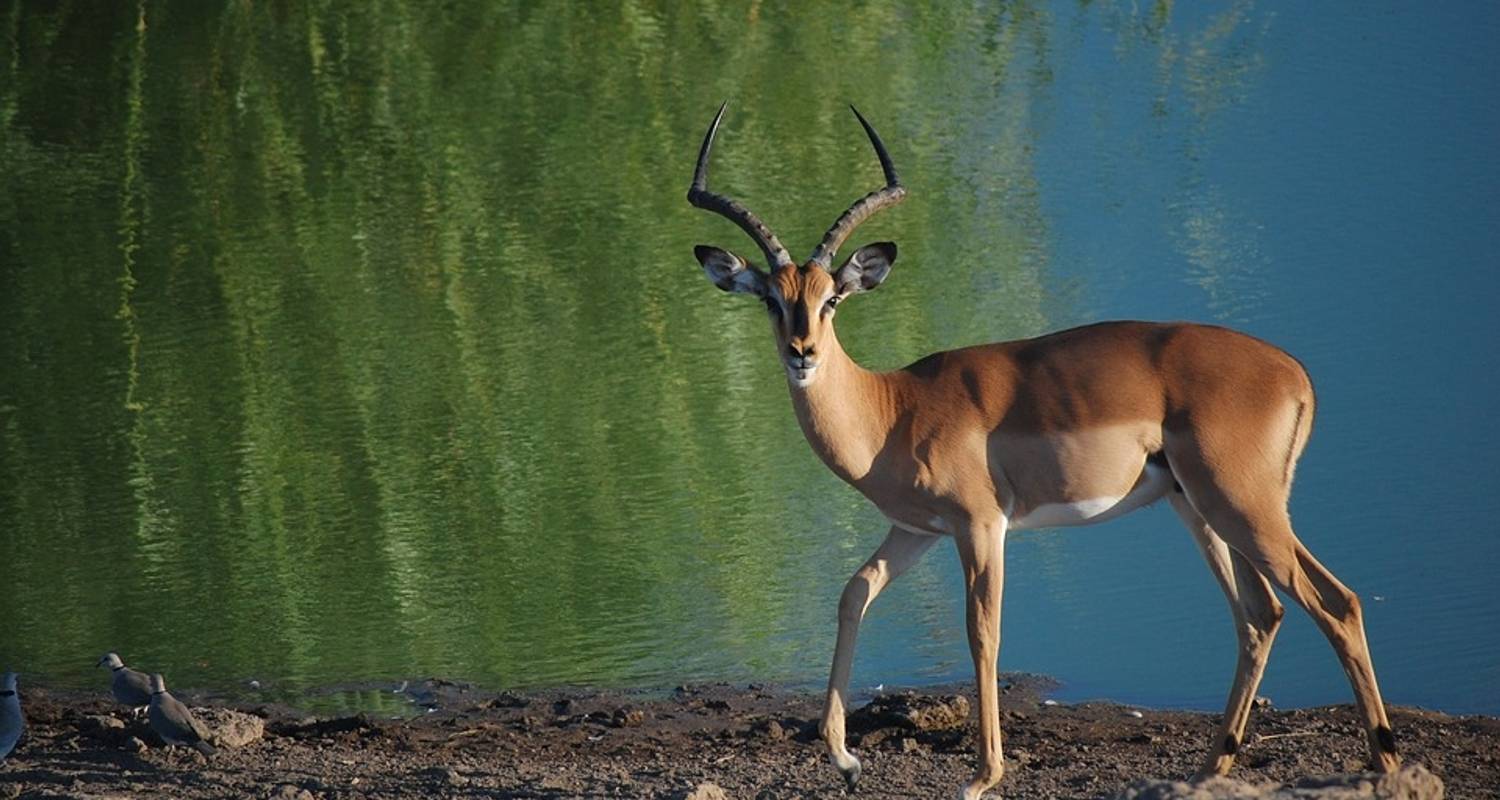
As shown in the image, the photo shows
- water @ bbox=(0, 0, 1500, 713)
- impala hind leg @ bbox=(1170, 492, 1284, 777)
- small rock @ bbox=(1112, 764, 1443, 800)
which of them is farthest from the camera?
water @ bbox=(0, 0, 1500, 713)

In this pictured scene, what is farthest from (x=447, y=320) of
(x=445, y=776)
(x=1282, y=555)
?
(x=1282, y=555)

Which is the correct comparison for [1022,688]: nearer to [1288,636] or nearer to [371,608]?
[1288,636]

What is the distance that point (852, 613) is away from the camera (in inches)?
313

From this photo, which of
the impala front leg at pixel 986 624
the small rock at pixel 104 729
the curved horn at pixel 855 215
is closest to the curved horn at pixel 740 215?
the curved horn at pixel 855 215

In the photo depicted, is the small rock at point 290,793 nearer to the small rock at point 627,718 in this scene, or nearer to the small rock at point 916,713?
the small rock at point 627,718

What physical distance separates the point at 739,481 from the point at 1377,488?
338cm

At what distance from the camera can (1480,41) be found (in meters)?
20.1

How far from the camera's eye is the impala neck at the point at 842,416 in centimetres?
803

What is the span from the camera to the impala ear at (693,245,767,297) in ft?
26.9

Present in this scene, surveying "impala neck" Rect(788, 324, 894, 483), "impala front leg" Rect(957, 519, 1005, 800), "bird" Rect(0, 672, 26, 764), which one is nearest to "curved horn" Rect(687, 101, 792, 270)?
"impala neck" Rect(788, 324, 894, 483)

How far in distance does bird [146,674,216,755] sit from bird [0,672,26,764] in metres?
0.54

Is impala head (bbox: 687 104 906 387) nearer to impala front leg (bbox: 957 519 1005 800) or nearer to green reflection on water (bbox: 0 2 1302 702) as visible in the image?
impala front leg (bbox: 957 519 1005 800)

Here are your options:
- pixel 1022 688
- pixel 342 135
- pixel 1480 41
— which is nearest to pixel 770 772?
pixel 1022 688

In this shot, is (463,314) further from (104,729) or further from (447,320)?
(104,729)
